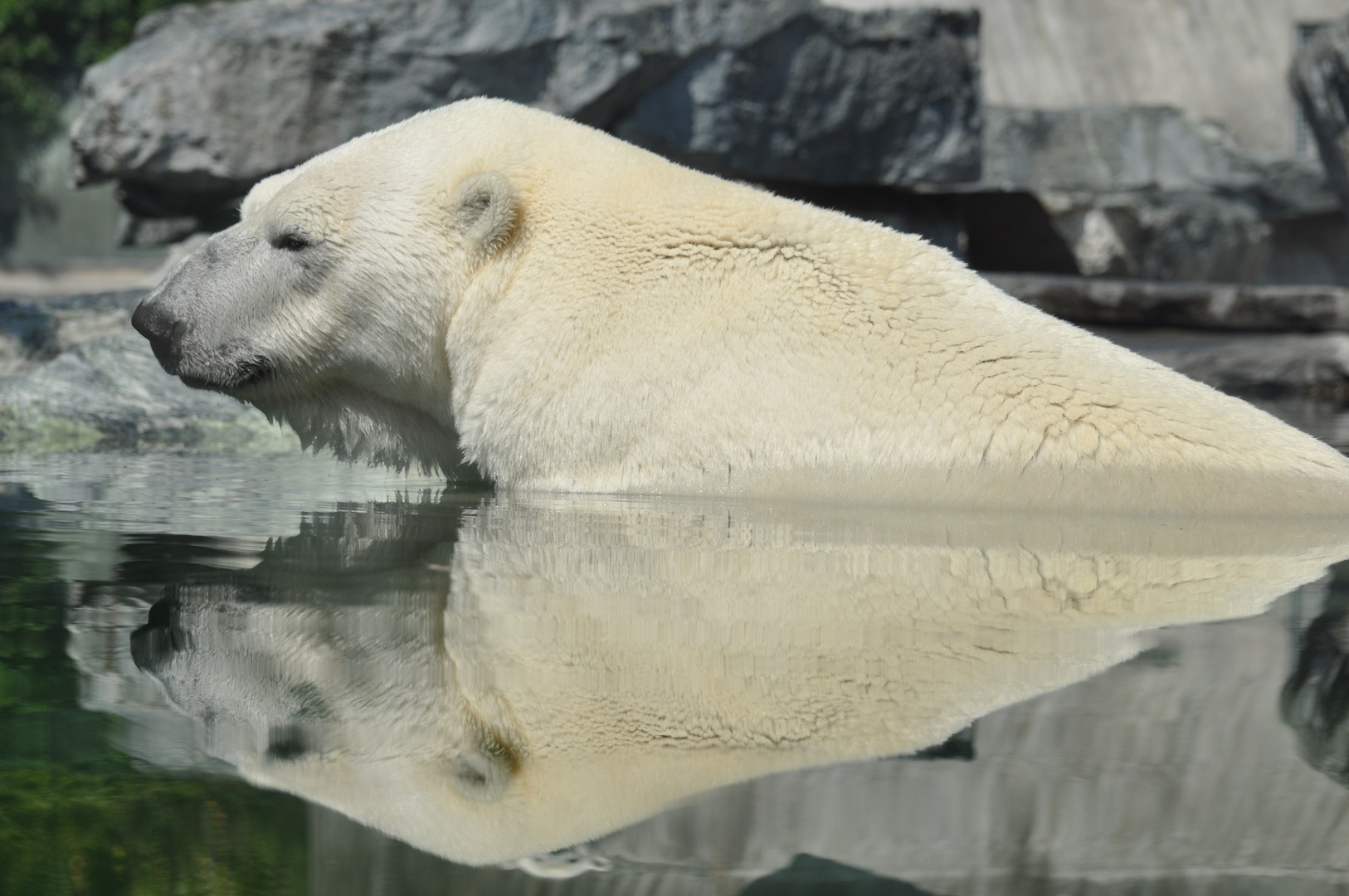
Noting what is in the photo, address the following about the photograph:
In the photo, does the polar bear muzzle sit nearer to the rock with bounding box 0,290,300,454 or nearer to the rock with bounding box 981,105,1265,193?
the rock with bounding box 0,290,300,454

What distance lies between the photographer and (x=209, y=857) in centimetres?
83

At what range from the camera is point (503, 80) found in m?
6.56

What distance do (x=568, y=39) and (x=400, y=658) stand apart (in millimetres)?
5676

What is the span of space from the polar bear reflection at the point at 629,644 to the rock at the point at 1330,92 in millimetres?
6895

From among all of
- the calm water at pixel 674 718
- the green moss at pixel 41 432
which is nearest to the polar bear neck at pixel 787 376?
the calm water at pixel 674 718

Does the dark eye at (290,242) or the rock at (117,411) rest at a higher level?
the dark eye at (290,242)

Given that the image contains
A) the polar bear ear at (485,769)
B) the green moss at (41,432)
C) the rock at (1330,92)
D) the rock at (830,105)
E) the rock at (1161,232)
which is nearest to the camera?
the polar bear ear at (485,769)

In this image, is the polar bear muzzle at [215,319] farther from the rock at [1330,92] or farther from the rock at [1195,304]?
the rock at [1330,92]

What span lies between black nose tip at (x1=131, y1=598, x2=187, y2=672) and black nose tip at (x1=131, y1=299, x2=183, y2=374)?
1.34m

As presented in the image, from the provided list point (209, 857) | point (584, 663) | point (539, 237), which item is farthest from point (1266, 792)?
point (539, 237)

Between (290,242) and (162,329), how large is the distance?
0.31m

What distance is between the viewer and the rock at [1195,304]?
7000 mm

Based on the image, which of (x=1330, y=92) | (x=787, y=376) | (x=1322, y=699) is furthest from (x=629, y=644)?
(x=1330, y=92)

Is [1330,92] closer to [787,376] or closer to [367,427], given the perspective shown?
[787,376]
